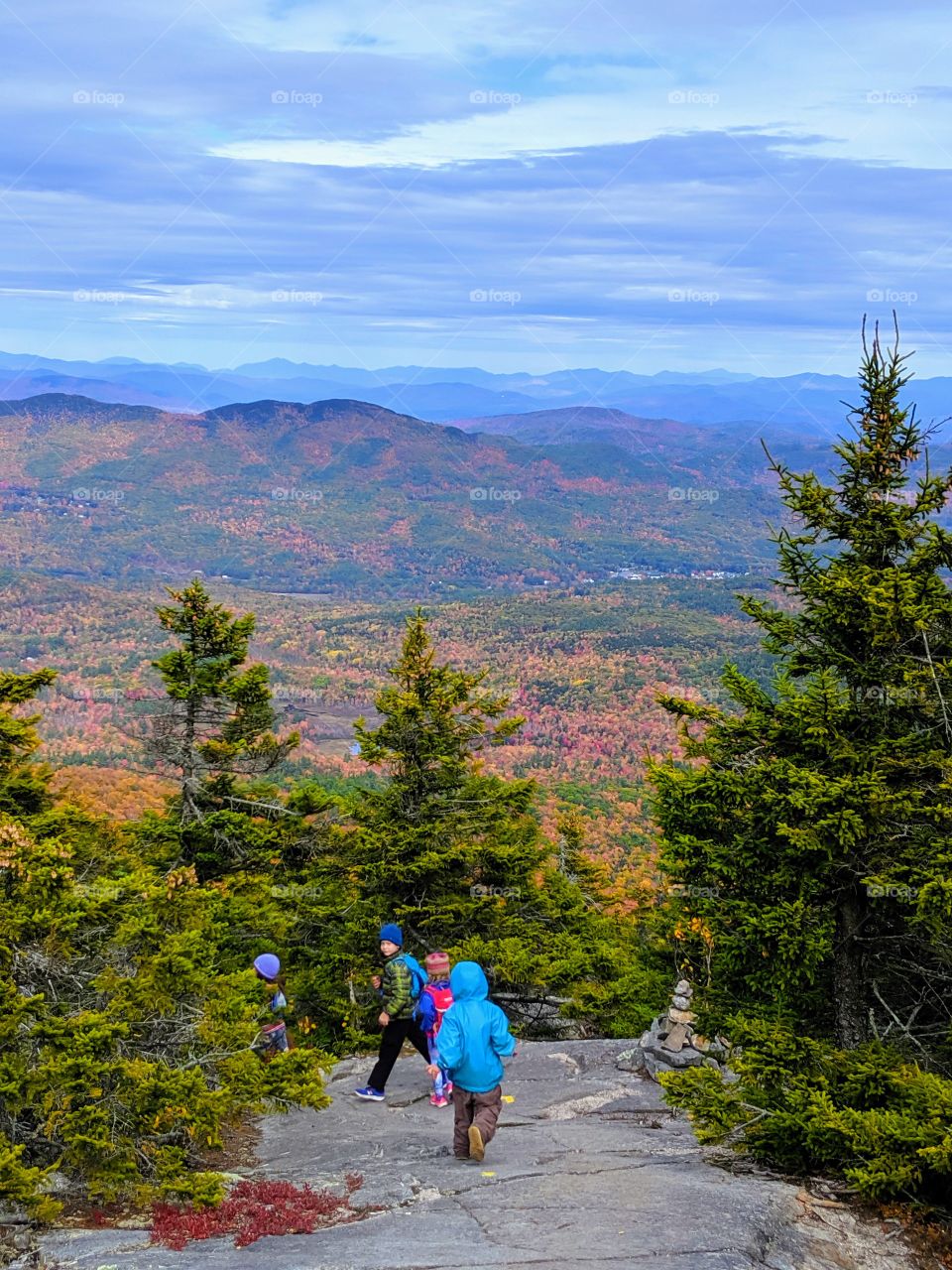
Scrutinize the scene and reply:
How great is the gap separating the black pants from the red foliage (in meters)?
2.85

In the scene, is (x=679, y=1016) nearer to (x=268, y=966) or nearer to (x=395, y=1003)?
(x=395, y=1003)

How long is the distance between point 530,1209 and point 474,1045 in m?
1.40

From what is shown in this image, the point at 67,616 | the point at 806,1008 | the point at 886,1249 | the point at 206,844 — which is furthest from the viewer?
the point at 67,616

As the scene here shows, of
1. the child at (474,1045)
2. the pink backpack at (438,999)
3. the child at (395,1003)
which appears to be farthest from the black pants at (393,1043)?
the child at (474,1045)

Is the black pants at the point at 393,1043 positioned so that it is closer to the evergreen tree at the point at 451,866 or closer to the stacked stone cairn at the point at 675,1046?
the stacked stone cairn at the point at 675,1046

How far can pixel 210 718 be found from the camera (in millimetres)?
19703

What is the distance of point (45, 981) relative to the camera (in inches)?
338

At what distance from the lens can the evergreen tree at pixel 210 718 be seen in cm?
1938

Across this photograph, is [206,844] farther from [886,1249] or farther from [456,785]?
[886,1249]

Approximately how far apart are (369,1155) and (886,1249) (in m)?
4.53

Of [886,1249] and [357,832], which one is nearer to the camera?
[886,1249]

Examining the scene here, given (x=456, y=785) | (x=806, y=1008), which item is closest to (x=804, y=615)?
(x=806, y=1008)

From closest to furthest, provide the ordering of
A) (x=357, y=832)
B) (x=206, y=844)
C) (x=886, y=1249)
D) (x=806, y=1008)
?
1. (x=886, y=1249)
2. (x=806, y=1008)
3. (x=357, y=832)
4. (x=206, y=844)

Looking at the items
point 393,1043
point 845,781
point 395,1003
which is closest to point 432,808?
point 393,1043
